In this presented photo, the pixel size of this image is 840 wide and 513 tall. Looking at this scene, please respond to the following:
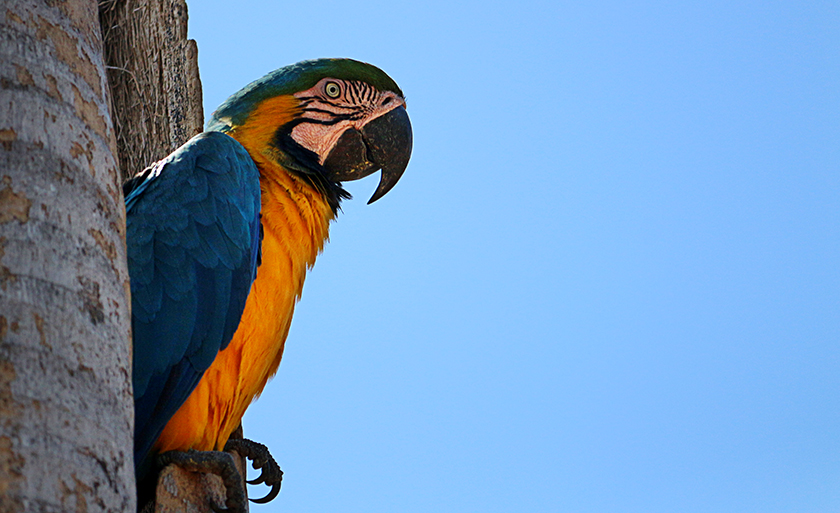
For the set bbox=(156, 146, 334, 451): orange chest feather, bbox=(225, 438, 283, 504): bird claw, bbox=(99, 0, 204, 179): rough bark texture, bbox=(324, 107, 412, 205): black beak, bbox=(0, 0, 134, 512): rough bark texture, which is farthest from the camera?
bbox=(99, 0, 204, 179): rough bark texture

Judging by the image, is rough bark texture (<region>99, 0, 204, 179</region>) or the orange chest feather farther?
rough bark texture (<region>99, 0, 204, 179</region>)

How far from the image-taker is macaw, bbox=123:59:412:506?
7.06 ft

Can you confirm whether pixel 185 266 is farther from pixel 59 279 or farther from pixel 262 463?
pixel 59 279

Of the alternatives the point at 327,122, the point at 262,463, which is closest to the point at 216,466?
the point at 262,463

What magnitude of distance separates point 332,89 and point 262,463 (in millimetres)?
1353

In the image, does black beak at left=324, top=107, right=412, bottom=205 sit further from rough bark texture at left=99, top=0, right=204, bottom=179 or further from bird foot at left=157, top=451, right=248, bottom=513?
bird foot at left=157, top=451, right=248, bottom=513

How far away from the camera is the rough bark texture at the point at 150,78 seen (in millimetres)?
3115

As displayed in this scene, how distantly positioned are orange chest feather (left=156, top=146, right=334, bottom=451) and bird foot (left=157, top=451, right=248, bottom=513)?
8 cm

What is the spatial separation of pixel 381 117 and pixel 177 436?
4.50ft

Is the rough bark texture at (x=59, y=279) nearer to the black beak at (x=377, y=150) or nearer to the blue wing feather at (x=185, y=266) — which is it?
the blue wing feather at (x=185, y=266)

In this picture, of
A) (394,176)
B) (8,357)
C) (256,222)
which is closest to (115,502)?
(8,357)

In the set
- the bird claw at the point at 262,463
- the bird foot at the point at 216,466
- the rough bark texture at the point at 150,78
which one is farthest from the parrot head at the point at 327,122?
the bird foot at the point at 216,466

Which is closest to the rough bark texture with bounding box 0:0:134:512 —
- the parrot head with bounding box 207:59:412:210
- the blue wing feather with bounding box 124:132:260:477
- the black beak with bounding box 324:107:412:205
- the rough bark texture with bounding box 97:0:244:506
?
the blue wing feather with bounding box 124:132:260:477

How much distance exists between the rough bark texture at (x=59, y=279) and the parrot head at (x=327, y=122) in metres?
1.33
